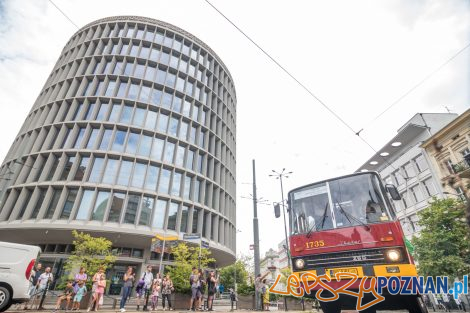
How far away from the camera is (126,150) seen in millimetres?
25078

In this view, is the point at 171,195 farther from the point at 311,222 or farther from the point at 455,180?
the point at 455,180

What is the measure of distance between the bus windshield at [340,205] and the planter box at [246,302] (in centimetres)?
985

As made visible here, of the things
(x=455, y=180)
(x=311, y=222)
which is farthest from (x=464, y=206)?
(x=311, y=222)

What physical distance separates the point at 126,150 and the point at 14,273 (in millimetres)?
18363

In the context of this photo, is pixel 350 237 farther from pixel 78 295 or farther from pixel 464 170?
pixel 78 295

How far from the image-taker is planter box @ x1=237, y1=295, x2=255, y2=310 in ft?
49.5

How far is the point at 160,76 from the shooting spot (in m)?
30.7

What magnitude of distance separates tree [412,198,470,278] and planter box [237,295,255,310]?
14143mm

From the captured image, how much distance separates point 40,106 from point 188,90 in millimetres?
16177

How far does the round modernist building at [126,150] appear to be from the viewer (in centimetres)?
2220

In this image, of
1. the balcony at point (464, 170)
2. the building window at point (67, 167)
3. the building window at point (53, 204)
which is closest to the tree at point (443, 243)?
the balcony at point (464, 170)

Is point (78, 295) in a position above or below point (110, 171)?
below

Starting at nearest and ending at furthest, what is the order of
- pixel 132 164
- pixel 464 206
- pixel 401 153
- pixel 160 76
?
pixel 464 206
pixel 132 164
pixel 160 76
pixel 401 153

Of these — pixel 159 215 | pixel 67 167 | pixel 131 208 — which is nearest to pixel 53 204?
pixel 67 167
